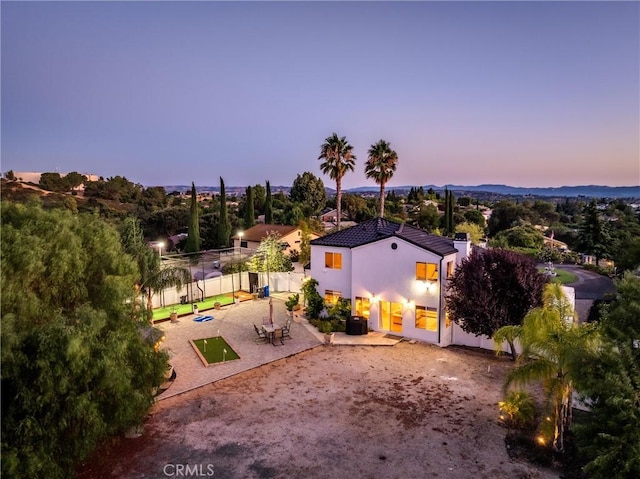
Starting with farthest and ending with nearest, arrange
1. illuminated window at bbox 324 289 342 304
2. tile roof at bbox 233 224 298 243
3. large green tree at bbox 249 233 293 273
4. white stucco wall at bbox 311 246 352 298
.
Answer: tile roof at bbox 233 224 298 243, large green tree at bbox 249 233 293 273, illuminated window at bbox 324 289 342 304, white stucco wall at bbox 311 246 352 298

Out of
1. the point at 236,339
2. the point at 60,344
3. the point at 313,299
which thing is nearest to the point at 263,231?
the point at 313,299

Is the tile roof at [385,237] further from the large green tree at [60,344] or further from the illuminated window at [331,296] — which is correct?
the large green tree at [60,344]

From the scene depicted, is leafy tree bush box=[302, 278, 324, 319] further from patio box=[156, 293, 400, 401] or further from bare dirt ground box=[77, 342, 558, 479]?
bare dirt ground box=[77, 342, 558, 479]

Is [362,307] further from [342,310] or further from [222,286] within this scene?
[222,286]

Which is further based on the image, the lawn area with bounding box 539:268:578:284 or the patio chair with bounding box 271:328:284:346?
the lawn area with bounding box 539:268:578:284

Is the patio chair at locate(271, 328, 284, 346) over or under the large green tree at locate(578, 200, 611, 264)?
under

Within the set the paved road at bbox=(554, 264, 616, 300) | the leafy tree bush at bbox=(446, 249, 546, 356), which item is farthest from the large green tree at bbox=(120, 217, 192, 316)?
the paved road at bbox=(554, 264, 616, 300)
